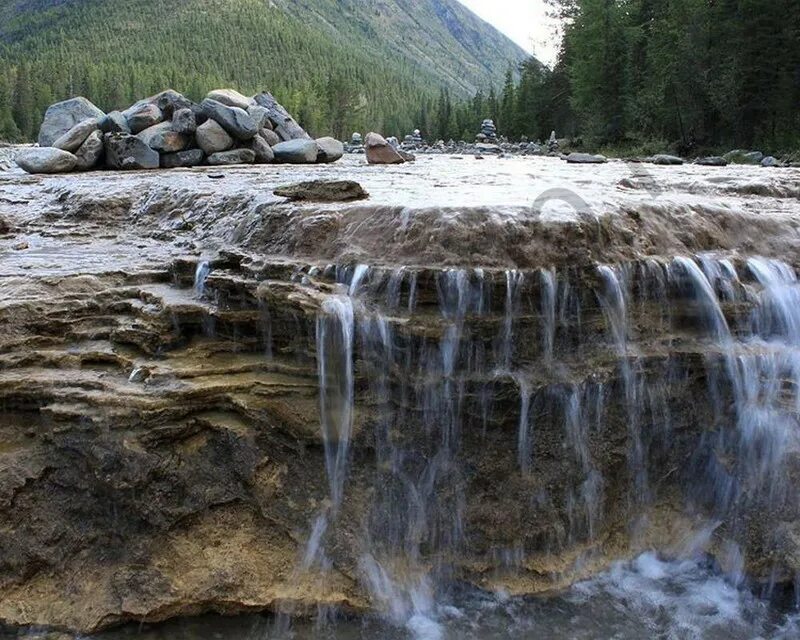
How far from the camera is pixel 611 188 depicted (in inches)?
440

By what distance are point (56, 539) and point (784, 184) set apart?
A: 10.8 m

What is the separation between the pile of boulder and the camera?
21.1m

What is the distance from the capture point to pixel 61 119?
83.6 ft

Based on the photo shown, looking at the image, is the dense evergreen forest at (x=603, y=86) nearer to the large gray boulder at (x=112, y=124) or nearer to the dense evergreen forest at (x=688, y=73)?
the dense evergreen forest at (x=688, y=73)

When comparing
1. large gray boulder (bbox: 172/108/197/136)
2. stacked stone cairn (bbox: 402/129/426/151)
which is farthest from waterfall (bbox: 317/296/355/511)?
stacked stone cairn (bbox: 402/129/426/151)

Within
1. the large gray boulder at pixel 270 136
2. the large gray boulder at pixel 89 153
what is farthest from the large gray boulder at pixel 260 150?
the large gray boulder at pixel 89 153

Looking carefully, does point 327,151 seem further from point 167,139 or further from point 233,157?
point 167,139

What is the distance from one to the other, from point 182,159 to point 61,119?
659cm

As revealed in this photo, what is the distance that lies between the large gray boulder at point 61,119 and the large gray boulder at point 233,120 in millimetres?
4626

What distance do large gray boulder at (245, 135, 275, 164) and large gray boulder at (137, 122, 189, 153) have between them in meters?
2.09

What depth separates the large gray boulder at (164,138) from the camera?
21672 mm

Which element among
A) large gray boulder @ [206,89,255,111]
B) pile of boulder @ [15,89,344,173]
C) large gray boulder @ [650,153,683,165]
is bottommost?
large gray boulder @ [650,153,683,165]

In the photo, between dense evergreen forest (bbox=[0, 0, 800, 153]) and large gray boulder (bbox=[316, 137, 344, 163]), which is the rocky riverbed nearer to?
large gray boulder (bbox=[316, 137, 344, 163])

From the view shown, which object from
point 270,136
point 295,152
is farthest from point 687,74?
point 270,136
